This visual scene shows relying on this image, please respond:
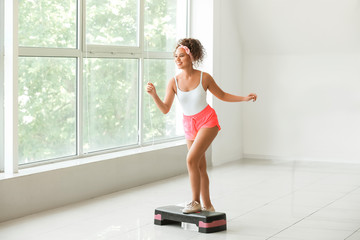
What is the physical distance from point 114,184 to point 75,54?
1.19m

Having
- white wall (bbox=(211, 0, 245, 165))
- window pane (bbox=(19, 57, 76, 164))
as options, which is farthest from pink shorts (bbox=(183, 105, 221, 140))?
white wall (bbox=(211, 0, 245, 165))

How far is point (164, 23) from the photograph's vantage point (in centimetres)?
681

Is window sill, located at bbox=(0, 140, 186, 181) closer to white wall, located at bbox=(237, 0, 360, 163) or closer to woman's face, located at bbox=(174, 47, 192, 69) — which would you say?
woman's face, located at bbox=(174, 47, 192, 69)

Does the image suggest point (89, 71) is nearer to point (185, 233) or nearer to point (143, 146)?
point (143, 146)

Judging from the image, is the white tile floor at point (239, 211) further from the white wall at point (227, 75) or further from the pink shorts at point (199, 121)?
the white wall at point (227, 75)

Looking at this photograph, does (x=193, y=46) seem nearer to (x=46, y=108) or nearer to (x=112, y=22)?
(x=46, y=108)

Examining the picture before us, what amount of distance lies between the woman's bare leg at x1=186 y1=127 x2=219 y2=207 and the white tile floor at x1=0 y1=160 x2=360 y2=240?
0.26m

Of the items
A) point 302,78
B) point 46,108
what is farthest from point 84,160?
point 302,78

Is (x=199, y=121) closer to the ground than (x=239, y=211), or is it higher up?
higher up

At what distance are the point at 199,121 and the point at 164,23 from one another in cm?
259

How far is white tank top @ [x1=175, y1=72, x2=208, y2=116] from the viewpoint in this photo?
4.43 m

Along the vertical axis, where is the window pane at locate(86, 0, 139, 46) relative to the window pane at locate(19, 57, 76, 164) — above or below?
above

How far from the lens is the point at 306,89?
25.2ft

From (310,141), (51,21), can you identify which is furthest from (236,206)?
(310,141)
